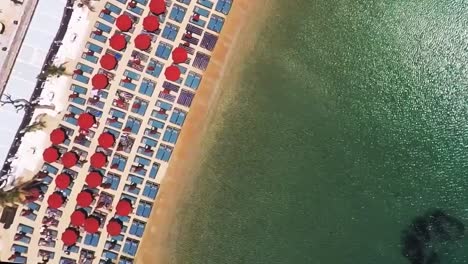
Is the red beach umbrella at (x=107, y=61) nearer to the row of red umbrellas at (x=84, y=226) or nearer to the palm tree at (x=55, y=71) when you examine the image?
the palm tree at (x=55, y=71)

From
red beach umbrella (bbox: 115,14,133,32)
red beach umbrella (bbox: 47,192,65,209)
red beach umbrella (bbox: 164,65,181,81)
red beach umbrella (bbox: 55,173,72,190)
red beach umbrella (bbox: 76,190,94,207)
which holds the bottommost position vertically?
red beach umbrella (bbox: 47,192,65,209)

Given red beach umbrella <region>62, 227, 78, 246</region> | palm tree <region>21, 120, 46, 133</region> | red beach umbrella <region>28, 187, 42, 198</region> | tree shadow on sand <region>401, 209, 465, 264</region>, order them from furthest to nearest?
1. tree shadow on sand <region>401, 209, 465, 264</region>
2. red beach umbrella <region>62, 227, 78, 246</region>
3. red beach umbrella <region>28, 187, 42, 198</region>
4. palm tree <region>21, 120, 46, 133</region>

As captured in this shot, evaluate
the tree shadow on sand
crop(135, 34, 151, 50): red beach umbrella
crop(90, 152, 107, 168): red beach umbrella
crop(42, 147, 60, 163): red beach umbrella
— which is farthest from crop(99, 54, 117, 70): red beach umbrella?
the tree shadow on sand

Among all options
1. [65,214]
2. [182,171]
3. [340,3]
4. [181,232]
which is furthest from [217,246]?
[340,3]

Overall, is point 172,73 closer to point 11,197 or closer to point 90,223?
point 90,223

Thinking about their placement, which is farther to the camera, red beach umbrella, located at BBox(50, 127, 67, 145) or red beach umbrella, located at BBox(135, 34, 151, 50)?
red beach umbrella, located at BBox(135, 34, 151, 50)

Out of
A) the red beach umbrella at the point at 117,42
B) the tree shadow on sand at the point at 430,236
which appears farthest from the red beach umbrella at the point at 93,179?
the tree shadow on sand at the point at 430,236

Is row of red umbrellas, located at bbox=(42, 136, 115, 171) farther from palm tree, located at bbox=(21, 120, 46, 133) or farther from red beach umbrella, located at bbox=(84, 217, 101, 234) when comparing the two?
red beach umbrella, located at bbox=(84, 217, 101, 234)

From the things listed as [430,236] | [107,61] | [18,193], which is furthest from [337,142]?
[18,193]
